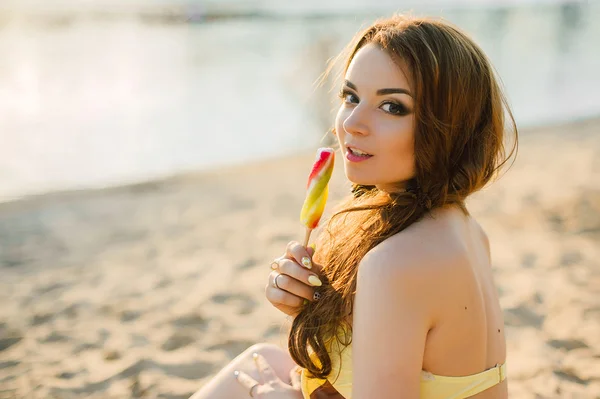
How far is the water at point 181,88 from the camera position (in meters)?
9.18

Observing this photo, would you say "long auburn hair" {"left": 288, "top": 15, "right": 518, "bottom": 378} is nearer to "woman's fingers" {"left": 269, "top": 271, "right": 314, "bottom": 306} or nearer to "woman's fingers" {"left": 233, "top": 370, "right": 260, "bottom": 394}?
"woman's fingers" {"left": 269, "top": 271, "right": 314, "bottom": 306}

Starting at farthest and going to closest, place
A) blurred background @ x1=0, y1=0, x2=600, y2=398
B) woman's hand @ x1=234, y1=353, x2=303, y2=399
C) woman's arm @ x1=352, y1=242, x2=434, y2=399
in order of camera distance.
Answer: blurred background @ x1=0, y1=0, x2=600, y2=398 → woman's hand @ x1=234, y1=353, x2=303, y2=399 → woman's arm @ x1=352, y1=242, x2=434, y2=399

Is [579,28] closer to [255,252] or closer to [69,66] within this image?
[69,66]

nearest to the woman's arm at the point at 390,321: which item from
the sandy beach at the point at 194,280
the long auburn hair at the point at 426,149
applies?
the long auburn hair at the point at 426,149

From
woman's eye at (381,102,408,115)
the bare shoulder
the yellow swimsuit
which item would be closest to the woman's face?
woman's eye at (381,102,408,115)

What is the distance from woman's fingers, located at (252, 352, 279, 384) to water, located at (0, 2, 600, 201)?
5793 millimetres

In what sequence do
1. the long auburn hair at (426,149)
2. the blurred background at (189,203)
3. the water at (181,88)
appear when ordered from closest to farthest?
the long auburn hair at (426,149) < the blurred background at (189,203) < the water at (181,88)

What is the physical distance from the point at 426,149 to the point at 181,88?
11.4 metres

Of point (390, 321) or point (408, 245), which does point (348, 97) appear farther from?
point (390, 321)

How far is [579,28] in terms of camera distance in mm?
19062

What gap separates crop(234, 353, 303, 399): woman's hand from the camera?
7.71 feet

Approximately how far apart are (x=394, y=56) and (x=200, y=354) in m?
2.51

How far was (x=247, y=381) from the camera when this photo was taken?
2.44 meters

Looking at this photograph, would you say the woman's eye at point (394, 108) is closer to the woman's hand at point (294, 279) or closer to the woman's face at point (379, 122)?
the woman's face at point (379, 122)
